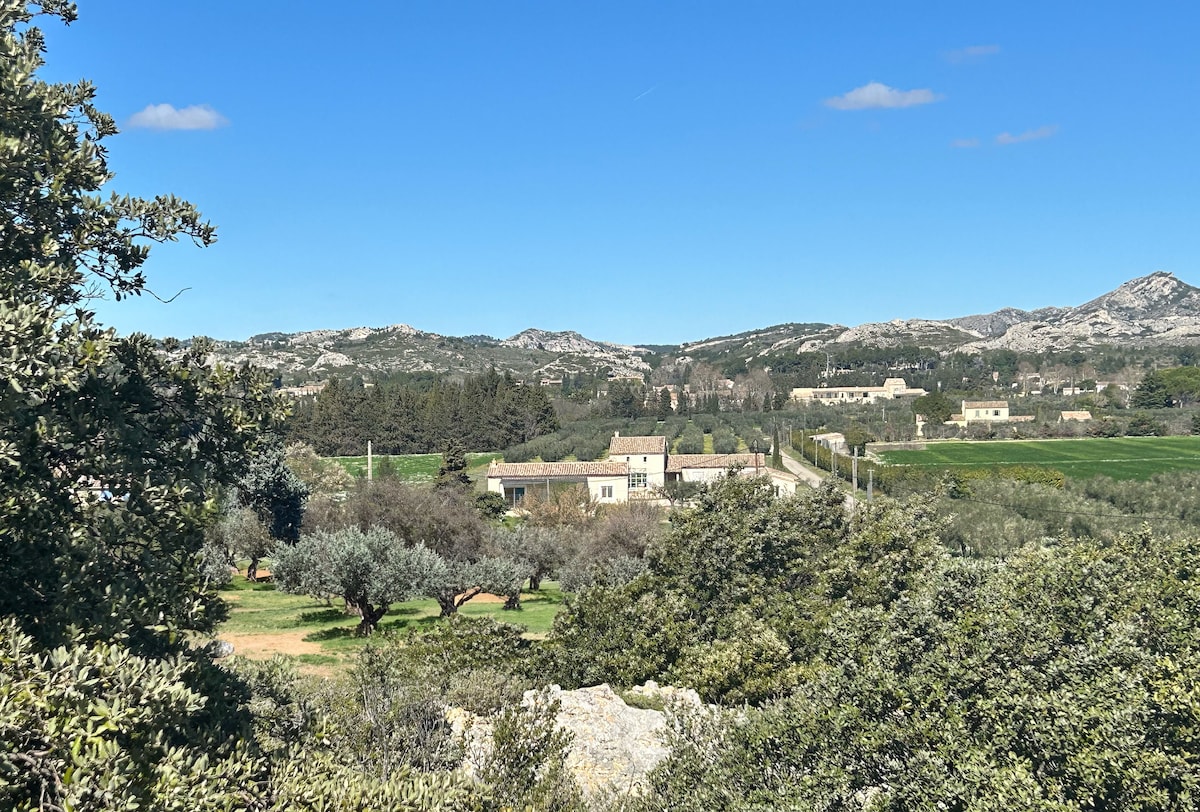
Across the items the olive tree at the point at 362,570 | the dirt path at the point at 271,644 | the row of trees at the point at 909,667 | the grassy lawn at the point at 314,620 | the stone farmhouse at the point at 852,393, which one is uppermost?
the stone farmhouse at the point at 852,393

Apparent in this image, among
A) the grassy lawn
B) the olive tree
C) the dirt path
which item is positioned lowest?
the grassy lawn

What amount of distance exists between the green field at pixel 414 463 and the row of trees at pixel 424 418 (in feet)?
7.15

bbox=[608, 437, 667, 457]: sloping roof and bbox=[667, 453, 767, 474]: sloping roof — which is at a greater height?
bbox=[608, 437, 667, 457]: sloping roof

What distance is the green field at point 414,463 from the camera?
79188 mm

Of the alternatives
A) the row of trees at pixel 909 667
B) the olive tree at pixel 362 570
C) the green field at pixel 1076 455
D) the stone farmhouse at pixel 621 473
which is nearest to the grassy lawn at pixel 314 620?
the olive tree at pixel 362 570

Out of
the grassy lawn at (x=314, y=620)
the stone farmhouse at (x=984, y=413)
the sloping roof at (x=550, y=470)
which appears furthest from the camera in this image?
the stone farmhouse at (x=984, y=413)

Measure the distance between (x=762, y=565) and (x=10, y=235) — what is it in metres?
16.8

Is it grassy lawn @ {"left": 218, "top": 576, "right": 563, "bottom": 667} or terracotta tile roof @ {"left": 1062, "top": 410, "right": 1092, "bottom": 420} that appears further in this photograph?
terracotta tile roof @ {"left": 1062, "top": 410, "right": 1092, "bottom": 420}

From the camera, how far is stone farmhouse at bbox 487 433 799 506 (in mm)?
69812

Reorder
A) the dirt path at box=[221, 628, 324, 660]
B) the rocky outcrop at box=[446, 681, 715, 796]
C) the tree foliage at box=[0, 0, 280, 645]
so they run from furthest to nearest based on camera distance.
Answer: the dirt path at box=[221, 628, 324, 660] → the rocky outcrop at box=[446, 681, 715, 796] → the tree foliage at box=[0, 0, 280, 645]

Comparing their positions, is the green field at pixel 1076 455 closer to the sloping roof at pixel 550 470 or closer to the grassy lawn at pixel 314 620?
the sloping roof at pixel 550 470

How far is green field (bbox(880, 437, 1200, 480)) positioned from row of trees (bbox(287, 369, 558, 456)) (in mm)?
41943

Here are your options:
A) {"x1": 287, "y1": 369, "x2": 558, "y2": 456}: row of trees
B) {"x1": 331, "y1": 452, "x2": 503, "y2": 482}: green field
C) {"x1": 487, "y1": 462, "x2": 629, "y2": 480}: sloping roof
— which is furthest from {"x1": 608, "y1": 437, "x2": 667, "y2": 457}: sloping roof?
{"x1": 287, "y1": 369, "x2": 558, "y2": 456}: row of trees

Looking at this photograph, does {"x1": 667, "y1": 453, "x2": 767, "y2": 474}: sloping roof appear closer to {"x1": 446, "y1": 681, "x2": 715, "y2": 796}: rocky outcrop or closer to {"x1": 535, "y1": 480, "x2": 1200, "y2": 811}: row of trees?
{"x1": 535, "y1": 480, "x2": 1200, "y2": 811}: row of trees
